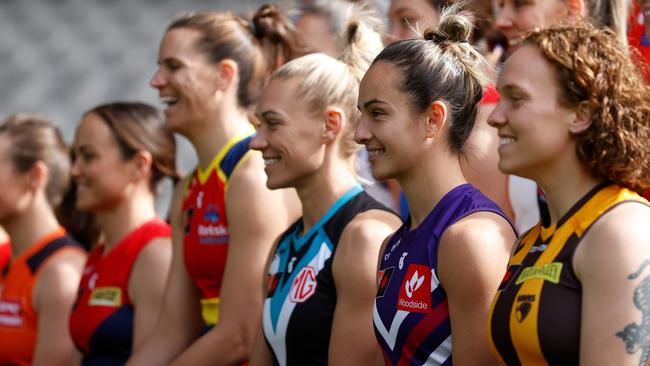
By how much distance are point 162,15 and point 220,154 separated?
4795 millimetres

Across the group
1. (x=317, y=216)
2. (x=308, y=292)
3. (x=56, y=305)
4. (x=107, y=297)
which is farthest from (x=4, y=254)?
(x=308, y=292)

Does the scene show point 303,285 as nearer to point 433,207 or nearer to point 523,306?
point 433,207

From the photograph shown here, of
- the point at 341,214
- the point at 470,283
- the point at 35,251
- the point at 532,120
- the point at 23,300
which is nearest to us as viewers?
the point at 532,120

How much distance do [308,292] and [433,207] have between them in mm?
574

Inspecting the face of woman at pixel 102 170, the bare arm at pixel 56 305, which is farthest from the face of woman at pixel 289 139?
the bare arm at pixel 56 305

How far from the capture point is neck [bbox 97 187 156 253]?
4.86 meters

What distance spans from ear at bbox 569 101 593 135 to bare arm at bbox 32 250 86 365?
113 inches

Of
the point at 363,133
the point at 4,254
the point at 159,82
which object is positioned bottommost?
the point at 4,254

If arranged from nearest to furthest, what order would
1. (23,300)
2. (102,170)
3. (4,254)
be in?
(102,170), (23,300), (4,254)

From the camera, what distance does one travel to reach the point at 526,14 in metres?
3.82

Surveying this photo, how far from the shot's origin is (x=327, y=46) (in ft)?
15.8

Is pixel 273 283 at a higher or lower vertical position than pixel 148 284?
higher

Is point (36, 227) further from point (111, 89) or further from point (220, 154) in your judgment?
point (111, 89)

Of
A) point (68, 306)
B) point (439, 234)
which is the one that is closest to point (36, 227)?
point (68, 306)
